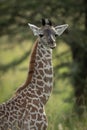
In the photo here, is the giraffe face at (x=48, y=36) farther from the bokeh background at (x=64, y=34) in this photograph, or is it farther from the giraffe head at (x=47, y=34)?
the bokeh background at (x=64, y=34)

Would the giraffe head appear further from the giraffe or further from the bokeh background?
the bokeh background

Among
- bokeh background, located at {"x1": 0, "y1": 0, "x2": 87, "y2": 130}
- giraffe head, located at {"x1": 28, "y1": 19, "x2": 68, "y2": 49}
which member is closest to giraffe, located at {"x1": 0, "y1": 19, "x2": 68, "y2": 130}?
giraffe head, located at {"x1": 28, "y1": 19, "x2": 68, "y2": 49}

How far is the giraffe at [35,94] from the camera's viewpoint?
758 cm

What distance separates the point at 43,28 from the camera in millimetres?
7895

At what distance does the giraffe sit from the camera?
7.58 m

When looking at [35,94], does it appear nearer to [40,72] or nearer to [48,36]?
[40,72]

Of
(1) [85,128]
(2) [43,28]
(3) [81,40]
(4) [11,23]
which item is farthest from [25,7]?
(2) [43,28]

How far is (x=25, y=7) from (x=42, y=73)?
710 centimetres

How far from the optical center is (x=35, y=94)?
7727 millimetres

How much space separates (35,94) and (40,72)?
298 millimetres

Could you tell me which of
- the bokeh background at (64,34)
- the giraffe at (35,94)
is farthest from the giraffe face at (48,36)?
the bokeh background at (64,34)

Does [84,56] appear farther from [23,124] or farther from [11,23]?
[23,124]

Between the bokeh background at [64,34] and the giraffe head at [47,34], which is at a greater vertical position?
the bokeh background at [64,34]

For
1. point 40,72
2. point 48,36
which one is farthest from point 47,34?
point 40,72
